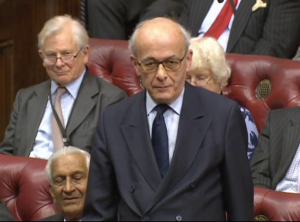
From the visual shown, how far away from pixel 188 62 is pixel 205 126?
226 mm

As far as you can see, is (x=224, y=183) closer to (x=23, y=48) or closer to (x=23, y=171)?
(x=23, y=171)

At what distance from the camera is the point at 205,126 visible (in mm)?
2262

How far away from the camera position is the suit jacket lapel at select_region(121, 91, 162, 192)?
7.30 feet

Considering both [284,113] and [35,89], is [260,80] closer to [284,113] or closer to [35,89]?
[284,113]

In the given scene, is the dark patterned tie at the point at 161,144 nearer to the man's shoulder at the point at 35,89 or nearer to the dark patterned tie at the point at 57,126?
the dark patterned tie at the point at 57,126

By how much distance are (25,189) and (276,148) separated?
2.95 ft

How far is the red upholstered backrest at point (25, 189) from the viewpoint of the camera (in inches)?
114

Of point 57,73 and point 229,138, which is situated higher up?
point 229,138

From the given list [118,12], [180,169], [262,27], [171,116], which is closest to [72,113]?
[118,12]

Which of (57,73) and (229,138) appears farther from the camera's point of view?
(57,73)

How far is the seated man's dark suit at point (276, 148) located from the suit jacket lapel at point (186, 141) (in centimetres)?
85

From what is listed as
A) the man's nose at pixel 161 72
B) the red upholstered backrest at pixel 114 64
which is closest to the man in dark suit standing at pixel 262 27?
the red upholstered backrest at pixel 114 64

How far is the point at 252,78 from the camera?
11.7 feet

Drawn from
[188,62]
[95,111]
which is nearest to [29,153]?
[95,111]
